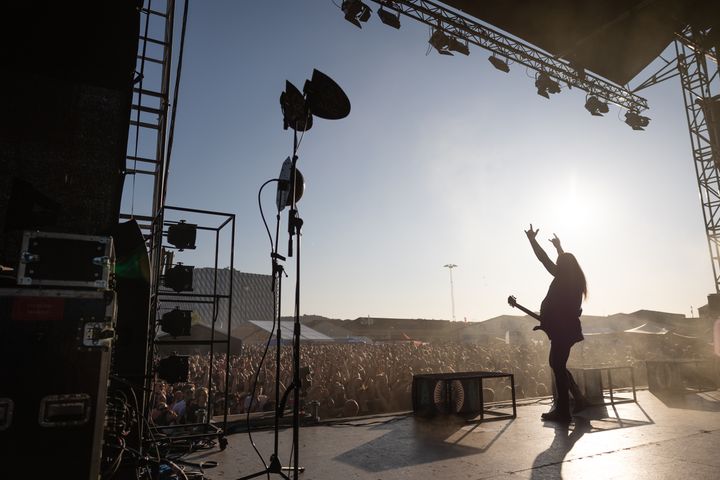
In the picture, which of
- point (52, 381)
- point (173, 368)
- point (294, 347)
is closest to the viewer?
point (52, 381)

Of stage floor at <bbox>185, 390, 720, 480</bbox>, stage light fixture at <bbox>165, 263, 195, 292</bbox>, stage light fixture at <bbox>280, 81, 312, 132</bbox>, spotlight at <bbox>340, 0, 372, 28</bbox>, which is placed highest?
spotlight at <bbox>340, 0, 372, 28</bbox>

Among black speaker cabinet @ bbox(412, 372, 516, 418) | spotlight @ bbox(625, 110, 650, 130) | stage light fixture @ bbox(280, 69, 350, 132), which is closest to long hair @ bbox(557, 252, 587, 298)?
black speaker cabinet @ bbox(412, 372, 516, 418)

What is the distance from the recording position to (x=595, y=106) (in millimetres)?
15164

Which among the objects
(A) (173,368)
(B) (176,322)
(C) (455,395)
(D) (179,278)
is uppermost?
(D) (179,278)

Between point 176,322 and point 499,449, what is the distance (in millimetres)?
3689

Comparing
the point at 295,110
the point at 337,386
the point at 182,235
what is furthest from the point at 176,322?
the point at 337,386

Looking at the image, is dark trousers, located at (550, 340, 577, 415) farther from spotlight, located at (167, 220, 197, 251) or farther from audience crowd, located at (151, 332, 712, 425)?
spotlight, located at (167, 220, 197, 251)

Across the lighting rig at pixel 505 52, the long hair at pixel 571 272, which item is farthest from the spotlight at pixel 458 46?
the long hair at pixel 571 272

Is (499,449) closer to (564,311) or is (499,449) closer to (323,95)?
(564,311)

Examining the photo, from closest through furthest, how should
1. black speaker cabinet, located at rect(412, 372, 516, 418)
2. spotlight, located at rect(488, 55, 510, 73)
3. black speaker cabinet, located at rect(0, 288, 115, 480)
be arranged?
black speaker cabinet, located at rect(0, 288, 115, 480) → black speaker cabinet, located at rect(412, 372, 516, 418) → spotlight, located at rect(488, 55, 510, 73)

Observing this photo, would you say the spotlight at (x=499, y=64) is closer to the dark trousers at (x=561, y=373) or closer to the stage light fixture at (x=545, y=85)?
the stage light fixture at (x=545, y=85)

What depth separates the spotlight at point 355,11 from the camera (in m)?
10.1

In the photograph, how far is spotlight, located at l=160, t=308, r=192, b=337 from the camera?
501 cm

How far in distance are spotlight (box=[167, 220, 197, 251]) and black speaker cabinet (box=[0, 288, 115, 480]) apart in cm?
319
